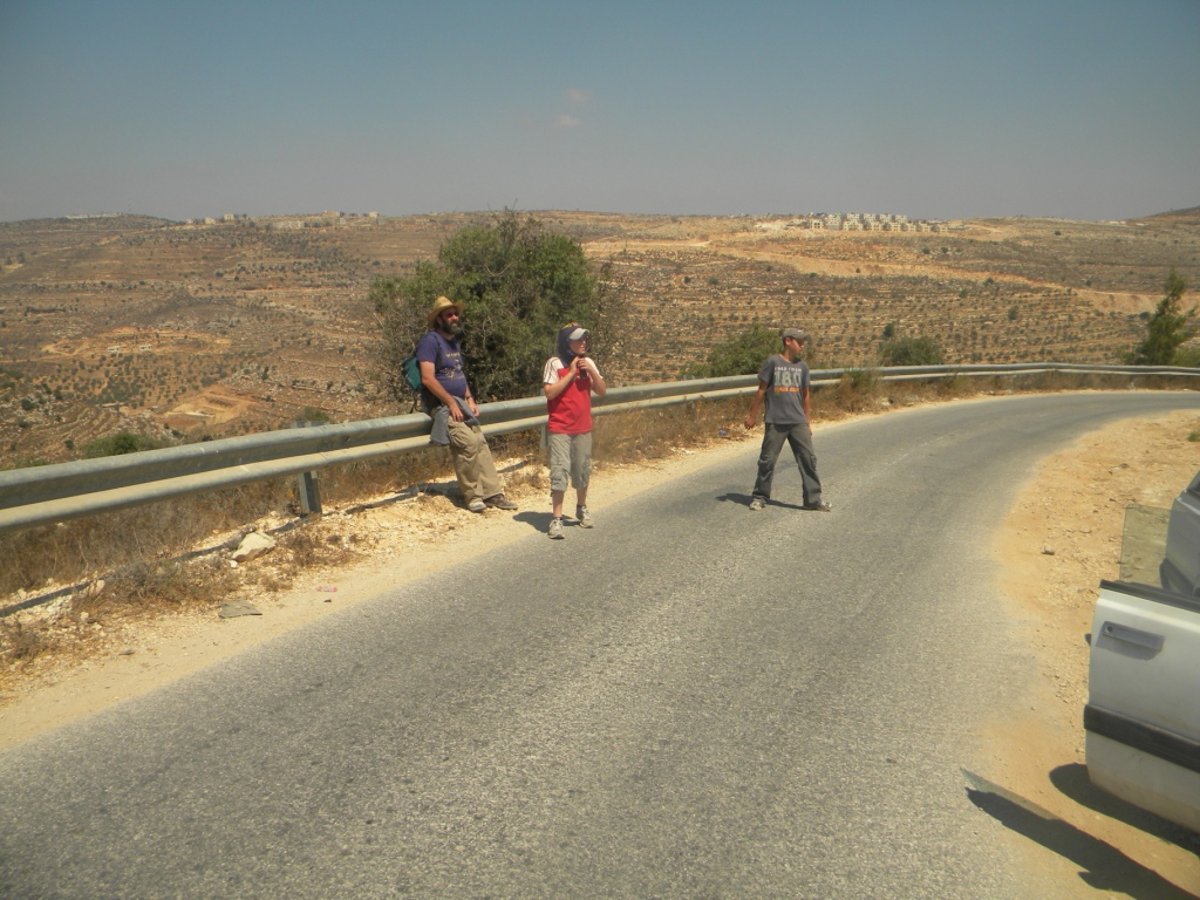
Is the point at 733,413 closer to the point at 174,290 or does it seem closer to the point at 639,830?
the point at 639,830

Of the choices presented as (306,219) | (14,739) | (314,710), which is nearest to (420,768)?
(314,710)

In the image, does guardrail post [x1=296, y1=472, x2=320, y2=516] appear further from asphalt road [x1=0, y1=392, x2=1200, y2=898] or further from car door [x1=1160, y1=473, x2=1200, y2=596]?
car door [x1=1160, y1=473, x2=1200, y2=596]

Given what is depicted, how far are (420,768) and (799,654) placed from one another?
2.36m

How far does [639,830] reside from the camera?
3.25 m

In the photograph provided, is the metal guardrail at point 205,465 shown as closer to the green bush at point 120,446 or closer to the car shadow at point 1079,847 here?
the car shadow at point 1079,847

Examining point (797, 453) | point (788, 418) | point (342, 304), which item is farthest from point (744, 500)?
point (342, 304)

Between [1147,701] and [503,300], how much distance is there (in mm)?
11869

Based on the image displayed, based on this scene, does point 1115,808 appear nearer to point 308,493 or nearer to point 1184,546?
point 1184,546

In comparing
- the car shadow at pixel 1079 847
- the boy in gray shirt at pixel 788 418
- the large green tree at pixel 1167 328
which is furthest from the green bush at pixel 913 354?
the car shadow at pixel 1079 847

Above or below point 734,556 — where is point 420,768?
above

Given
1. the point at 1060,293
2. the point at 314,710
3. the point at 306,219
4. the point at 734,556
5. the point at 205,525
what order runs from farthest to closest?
the point at 306,219, the point at 1060,293, the point at 734,556, the point at 205,525, the point at 314,710

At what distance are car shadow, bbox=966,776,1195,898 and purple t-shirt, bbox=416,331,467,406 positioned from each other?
17.6ft

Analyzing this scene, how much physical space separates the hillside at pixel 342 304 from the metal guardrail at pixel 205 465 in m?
5.05

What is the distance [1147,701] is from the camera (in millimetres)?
2859
